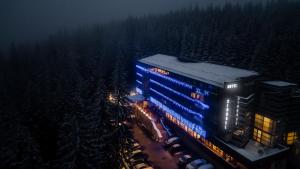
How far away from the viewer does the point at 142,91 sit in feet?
206

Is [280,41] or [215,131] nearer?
[215,131]

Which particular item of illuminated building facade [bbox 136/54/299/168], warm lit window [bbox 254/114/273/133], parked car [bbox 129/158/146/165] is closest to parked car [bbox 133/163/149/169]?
parked car [bbox 129/158/146/165]

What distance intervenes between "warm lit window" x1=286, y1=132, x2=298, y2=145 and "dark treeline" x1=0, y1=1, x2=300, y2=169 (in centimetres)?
1784

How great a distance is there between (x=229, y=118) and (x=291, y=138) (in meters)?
10.3

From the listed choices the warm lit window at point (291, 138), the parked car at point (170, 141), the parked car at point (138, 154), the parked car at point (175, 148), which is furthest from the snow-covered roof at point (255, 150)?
the parked car at point (138, 154)

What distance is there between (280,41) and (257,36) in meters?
8.26

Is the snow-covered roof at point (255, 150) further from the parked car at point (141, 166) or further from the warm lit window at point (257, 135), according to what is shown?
the parked car at point (141, 166)

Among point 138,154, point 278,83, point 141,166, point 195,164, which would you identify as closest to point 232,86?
point 278,83

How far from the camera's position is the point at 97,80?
59.3 meters

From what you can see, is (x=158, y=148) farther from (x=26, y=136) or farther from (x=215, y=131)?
(x=26, y=136)

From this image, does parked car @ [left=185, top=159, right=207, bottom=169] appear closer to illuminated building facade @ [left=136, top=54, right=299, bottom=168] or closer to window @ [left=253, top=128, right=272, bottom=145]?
illuminated building facade @ [left=136, top=54, right=299, bottom=168]

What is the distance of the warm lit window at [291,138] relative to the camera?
34.6 meters

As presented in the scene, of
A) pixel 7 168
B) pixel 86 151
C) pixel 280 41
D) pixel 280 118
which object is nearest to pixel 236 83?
pixel 280 118

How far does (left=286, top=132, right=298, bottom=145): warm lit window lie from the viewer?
34625mm
